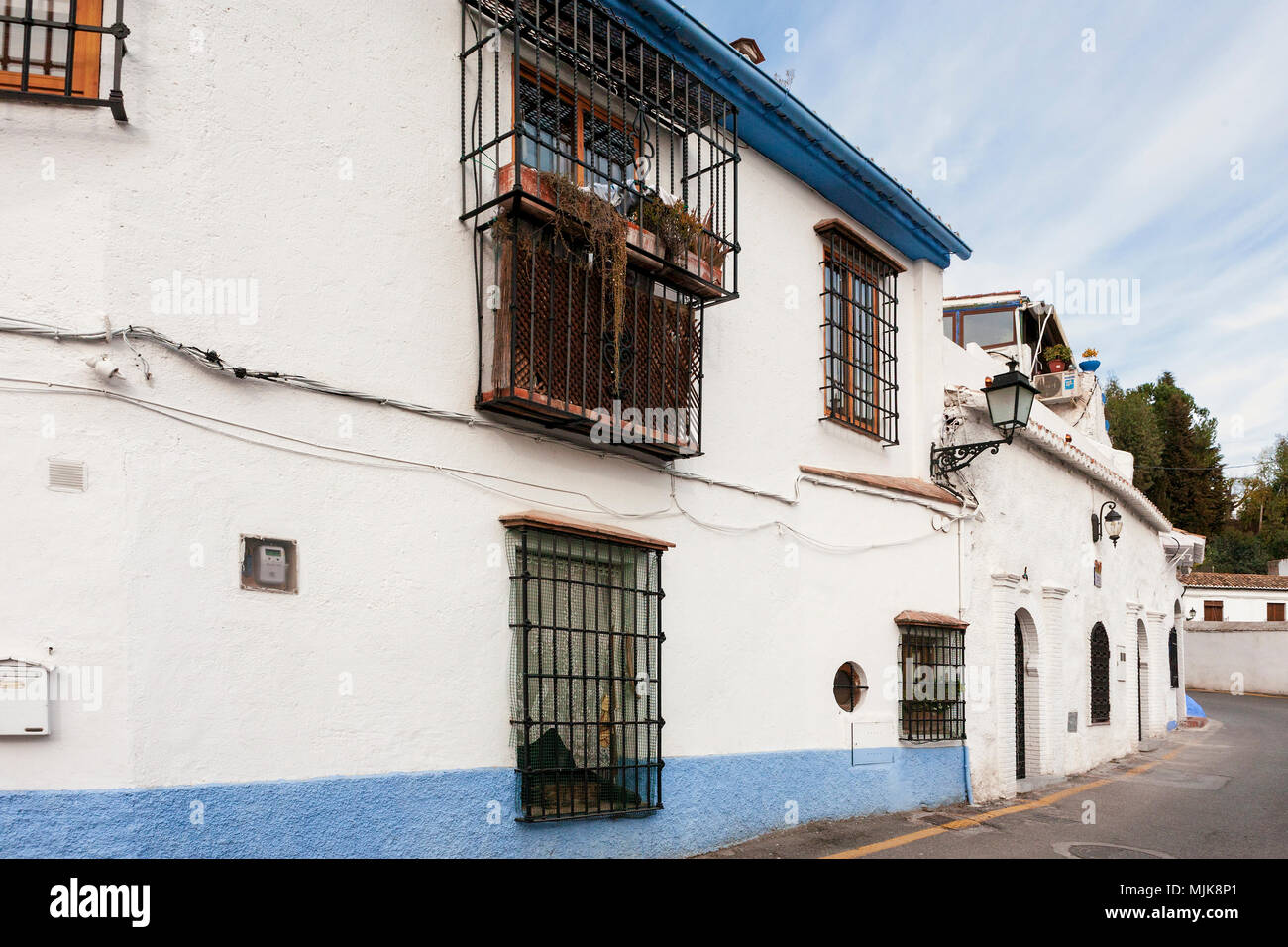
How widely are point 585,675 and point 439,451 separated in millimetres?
1748

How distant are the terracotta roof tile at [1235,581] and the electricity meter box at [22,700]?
42.6 metres

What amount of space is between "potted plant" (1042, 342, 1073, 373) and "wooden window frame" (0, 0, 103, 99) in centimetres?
1628

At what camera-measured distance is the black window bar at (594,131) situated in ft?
22.4

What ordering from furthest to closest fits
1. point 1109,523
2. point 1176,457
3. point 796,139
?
point 1176,457 → point 1109,523 → point 796,139

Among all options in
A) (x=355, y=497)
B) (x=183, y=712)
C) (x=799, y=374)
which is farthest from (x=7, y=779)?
(x=799, y=374)

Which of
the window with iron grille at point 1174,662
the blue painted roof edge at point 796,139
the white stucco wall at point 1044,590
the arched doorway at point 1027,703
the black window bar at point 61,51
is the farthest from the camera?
the window with iron grille at point 1174,662

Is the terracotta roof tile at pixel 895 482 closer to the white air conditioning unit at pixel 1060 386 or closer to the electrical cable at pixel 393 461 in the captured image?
the electrical cable at pixel 393 461

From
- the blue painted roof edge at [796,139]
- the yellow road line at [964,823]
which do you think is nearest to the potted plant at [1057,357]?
the blue painted roof edge at [796,139]

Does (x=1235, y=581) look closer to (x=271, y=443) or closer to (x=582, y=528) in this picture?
(x=582, y=528)

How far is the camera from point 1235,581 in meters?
41.2

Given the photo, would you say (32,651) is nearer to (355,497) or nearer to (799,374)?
(355,497)

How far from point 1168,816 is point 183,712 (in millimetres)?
9720

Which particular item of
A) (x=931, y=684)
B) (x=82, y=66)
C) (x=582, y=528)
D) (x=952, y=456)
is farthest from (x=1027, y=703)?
(x=82, y=66)

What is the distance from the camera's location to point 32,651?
4820 millimetres
